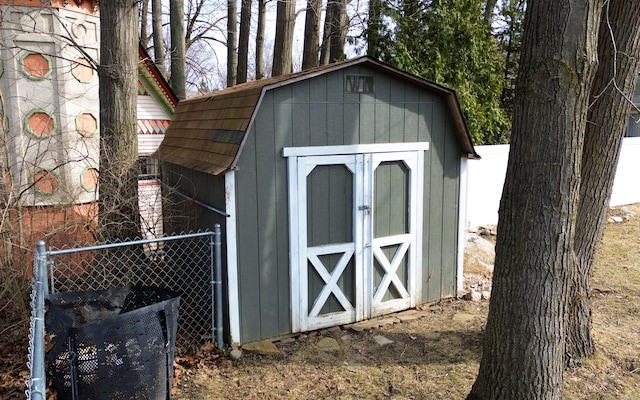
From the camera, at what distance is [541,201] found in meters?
3.47

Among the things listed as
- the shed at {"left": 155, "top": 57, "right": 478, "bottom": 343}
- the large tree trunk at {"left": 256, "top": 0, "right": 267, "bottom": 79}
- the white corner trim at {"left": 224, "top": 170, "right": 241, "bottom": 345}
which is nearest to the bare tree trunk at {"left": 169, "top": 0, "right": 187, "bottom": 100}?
the large tree trunk at {"left": 256, "top": 0, "right": 267, "bottom": 79}

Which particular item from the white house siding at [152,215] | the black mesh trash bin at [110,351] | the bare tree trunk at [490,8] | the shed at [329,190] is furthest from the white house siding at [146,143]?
the bare tree trunk at [490,8]

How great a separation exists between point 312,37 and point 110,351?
975 centimetres

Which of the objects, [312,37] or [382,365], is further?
[312,37]

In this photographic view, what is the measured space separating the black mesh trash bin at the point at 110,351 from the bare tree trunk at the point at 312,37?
8882 mm

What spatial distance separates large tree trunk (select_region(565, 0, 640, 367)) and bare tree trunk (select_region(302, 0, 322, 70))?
7879 mm

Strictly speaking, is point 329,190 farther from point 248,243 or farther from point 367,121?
point 248,243

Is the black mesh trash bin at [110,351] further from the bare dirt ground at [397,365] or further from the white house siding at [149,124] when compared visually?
the white house siding at [149,124]

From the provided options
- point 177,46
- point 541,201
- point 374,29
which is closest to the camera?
point 541,201

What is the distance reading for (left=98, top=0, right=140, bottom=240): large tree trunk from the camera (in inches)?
229

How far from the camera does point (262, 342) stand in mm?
5301

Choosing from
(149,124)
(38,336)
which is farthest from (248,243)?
(149,124)

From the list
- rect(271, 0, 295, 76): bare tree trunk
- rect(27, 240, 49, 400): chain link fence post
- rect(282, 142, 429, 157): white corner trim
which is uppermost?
rect(271, 0, 295, 76): bare tree trunk

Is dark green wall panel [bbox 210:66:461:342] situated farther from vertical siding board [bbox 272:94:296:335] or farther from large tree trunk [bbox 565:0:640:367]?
large tree trunk [bbox 565:0:640:367]
